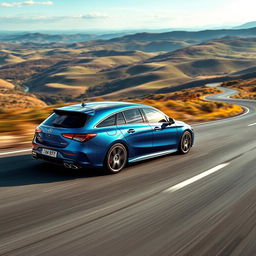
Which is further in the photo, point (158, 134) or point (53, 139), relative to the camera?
point (158, 134)

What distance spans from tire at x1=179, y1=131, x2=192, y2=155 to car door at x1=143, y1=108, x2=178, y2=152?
38cm

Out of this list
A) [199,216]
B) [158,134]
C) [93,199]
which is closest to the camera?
[199,216]

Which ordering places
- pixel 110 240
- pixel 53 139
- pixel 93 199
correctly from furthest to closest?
A: pixel 53 139
pixel 93 199
pixel 110 240

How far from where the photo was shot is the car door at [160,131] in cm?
811

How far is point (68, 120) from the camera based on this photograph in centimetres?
693

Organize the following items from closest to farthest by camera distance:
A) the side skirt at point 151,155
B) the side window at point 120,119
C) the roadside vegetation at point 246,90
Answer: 1. the side window at point 120,119
2. the side skirt at point 151,155
3. the roadside vegetation at point 246,90

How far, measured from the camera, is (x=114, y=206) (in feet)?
17.4

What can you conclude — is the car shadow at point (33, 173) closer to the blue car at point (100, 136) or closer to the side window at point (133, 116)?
the blue car at point (100, 136)

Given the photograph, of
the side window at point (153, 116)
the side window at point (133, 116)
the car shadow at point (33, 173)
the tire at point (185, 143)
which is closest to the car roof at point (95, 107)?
the side window at point (133, 116)

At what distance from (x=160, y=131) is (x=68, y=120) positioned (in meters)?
2.31

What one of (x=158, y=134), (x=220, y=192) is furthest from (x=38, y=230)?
(x=158, y=134)

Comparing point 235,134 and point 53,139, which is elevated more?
point 53,139

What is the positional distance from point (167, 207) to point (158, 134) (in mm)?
2979

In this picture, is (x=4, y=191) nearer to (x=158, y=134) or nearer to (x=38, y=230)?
(x=38, y=230)
